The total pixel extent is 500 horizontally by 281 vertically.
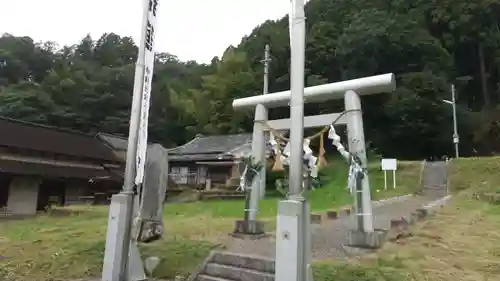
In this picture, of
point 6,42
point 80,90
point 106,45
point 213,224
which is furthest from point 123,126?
point 213,224

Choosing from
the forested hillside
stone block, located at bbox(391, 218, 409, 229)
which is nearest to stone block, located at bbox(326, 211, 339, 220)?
stone block, located at bbox(391, 218, 409, 229)

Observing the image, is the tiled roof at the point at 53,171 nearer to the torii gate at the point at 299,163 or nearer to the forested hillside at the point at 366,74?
the forested hillside at the point at 366,74

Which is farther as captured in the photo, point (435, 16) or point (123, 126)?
point (123, 126)

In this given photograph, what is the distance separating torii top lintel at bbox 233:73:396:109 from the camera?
7062 mm

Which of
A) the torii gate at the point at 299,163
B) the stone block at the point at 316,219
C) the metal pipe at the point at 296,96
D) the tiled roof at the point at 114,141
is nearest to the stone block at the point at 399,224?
the torii gate at the point at 299,163

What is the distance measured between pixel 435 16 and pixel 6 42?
189 feet

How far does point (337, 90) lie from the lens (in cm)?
771

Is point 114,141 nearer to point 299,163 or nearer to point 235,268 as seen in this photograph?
point 235,268

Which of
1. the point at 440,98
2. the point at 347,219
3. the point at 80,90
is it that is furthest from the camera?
the point at 80,90

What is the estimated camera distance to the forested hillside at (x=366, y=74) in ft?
100

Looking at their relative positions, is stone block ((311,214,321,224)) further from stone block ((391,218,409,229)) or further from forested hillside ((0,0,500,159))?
forested hillside ((0,0,500,159))

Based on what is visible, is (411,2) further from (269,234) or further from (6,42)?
(6,42)

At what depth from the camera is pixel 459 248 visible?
6.65 meters

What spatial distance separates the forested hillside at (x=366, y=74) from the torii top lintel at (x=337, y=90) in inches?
850
